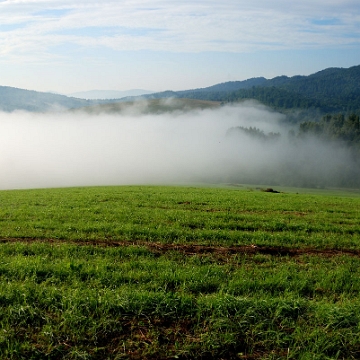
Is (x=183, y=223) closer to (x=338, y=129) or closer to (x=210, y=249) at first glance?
(x=210, y=249)

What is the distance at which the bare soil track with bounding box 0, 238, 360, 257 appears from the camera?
13461mm

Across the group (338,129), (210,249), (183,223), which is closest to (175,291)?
(210,249)

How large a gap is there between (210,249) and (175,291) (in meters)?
4.21

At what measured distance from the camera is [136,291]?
30.0 feet

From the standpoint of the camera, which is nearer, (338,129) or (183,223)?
(183,223)

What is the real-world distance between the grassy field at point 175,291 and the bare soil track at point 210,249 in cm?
7

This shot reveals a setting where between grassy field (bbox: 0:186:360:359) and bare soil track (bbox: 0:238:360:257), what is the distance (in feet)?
0.22

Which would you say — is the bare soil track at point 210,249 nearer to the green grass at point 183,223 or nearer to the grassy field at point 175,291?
the grassy field at point 175,291

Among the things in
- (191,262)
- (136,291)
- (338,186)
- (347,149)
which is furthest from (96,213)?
(347,149)

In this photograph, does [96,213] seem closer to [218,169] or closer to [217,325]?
[217,325]

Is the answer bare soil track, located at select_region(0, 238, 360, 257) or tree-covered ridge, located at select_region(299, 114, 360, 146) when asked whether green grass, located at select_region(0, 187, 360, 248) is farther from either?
tree-covered ridge, located at select_region(299, 114, 360, 146)

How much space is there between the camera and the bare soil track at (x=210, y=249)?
1346 centimetres

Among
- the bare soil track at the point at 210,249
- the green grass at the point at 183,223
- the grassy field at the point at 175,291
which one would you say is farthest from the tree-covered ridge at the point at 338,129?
the grassy field at the point at 175,291

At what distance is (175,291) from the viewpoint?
9.63 m
